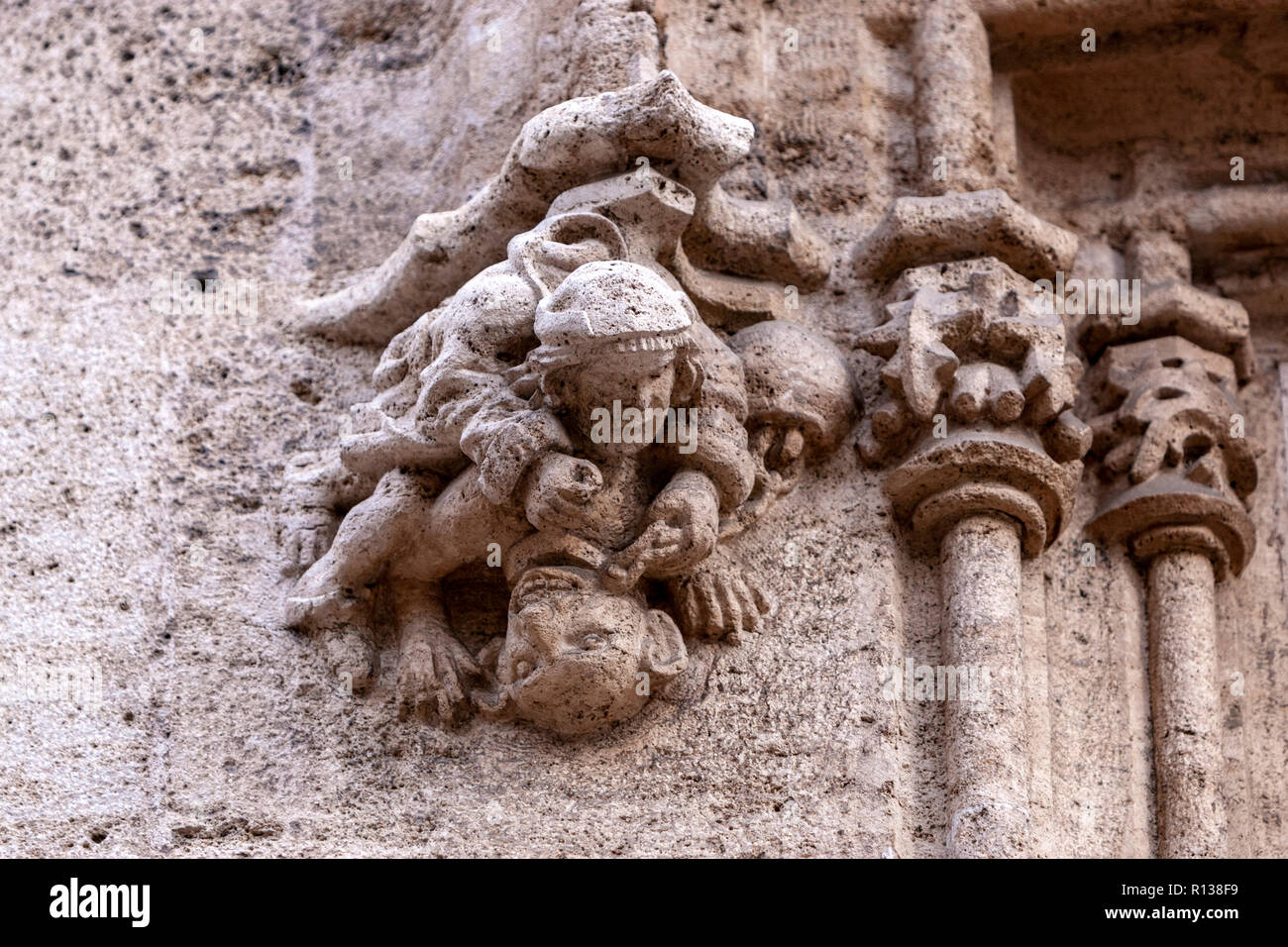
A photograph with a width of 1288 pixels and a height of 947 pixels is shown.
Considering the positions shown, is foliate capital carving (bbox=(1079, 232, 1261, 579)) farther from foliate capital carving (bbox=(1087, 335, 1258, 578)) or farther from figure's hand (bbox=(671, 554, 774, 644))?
figure's hand (bbox=(671, 554, 774, 644))

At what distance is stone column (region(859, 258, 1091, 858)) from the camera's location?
10.5 feet

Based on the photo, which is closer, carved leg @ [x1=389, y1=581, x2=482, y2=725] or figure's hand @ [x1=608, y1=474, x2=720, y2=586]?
figure's hand @ [x1=608, y1=474, x2=720, y2=586]

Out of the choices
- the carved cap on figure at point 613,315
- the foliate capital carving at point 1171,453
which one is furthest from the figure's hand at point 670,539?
the foliate capital carving at point 1171,453

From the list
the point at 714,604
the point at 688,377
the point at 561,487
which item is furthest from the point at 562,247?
the point at 714,604

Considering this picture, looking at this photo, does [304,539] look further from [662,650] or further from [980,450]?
[980,450]

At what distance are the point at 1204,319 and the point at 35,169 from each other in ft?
6.58

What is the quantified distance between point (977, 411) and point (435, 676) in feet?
2.85

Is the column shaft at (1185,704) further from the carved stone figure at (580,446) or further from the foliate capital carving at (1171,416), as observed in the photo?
the carved stone figure at (580,446)

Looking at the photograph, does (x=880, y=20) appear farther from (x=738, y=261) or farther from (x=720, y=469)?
(x=720, y=469)

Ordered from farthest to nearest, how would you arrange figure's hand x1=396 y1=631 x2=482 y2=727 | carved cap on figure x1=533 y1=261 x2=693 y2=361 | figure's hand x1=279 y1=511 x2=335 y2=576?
1. figure's hand x1=279 y1=511 x2=335 y2=576
2. figure's hand x1=396 y1=631 x2=482 y2=727
3. carved cap on figure x1=533 y1=261 x2=693 y2=361

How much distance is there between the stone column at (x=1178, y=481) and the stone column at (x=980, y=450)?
19cm

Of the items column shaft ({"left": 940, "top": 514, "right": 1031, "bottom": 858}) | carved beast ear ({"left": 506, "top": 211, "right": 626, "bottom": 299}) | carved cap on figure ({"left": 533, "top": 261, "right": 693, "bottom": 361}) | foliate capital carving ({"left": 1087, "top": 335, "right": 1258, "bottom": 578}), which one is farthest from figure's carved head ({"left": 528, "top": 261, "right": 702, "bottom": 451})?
foliate capital carving ({"left": 1087, "top": 335, "right": 1258, "bottom": 578})

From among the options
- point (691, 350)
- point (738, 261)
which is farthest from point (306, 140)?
point (691, 350)

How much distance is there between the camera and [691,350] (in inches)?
124
